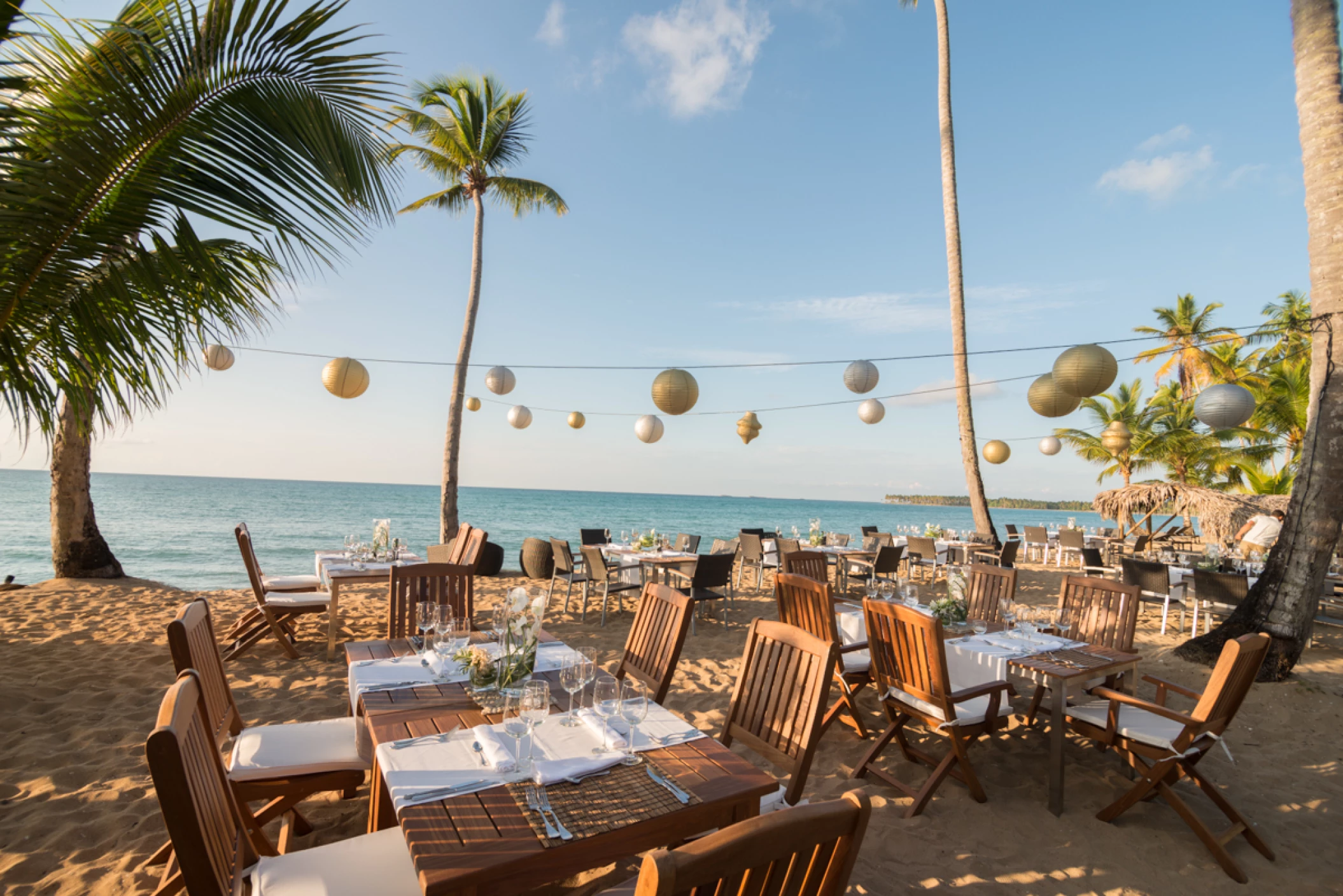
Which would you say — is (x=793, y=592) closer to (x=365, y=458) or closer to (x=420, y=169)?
(x=420, y=169)

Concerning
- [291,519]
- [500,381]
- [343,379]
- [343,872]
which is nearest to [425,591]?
[343,872]

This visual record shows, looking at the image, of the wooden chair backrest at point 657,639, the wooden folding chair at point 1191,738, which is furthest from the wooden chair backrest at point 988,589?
the wooden chair backrest at point 657,639

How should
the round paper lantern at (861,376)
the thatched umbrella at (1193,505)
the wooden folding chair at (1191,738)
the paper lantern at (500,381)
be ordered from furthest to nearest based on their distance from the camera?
the thatched umbrella at (1193,505), the paper lantern at (500,381), the round paper lantern at (861,376), the wooden folding chair at (1191,738)

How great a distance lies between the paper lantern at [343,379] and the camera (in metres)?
6.82

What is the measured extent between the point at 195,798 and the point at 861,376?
25.4ft

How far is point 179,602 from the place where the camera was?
6359 millimetres

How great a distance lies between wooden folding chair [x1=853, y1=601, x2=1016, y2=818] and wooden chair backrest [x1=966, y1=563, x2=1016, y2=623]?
1.36m

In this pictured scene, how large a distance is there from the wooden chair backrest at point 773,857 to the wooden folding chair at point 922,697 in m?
2.15

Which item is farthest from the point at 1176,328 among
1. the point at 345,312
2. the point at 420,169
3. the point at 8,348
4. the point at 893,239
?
the point at 8,348

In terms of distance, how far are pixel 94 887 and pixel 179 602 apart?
213 inches

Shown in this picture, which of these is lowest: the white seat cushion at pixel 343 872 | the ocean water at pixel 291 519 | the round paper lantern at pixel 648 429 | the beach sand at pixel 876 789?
the ocean water at pixel 291 519

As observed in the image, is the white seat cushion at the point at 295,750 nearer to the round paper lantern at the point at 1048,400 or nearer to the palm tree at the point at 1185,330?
the round paper lantern at the point at 1048,400

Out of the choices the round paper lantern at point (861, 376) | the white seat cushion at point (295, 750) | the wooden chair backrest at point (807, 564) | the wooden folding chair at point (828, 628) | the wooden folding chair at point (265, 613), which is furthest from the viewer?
the round paper lantern at point (861, 376)


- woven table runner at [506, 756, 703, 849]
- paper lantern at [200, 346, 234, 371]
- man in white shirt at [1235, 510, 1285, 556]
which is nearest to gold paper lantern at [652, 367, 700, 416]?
woven table runner at [506, 756, 703, 849]
